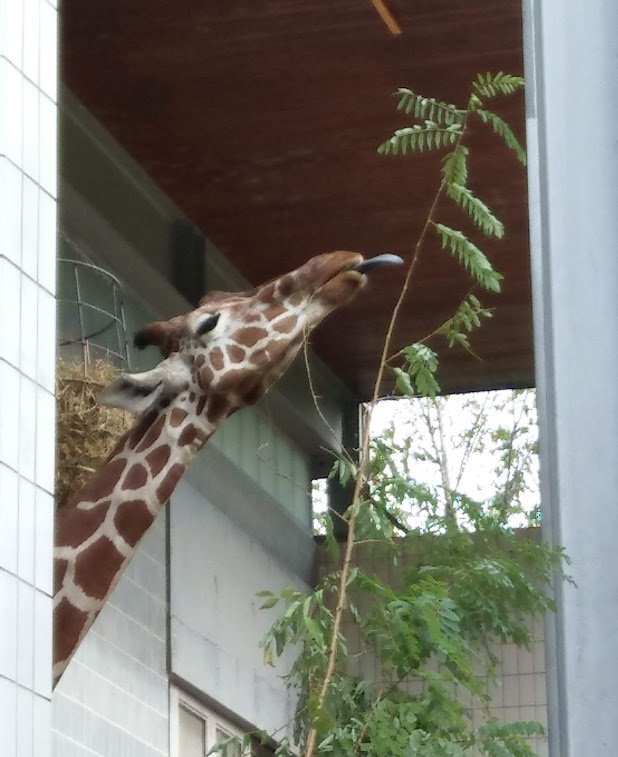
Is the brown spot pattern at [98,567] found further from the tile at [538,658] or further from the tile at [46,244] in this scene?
the tile at [538,658]

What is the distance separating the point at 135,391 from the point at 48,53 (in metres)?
2.38

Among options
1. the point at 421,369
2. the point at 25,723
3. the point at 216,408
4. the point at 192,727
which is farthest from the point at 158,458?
the point at 192,727

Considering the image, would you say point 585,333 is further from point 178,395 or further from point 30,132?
point 178,395

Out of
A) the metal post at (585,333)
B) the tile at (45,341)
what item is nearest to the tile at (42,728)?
the tile at (45,341)

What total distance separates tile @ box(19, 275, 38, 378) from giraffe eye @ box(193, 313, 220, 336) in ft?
9.31

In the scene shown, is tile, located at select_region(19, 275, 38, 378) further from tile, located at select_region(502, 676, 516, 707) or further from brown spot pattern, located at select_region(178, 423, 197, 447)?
Answer: tile, located at select_region(502, 676, 516, 707)

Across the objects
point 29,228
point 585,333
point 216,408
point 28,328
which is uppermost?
point 216,408

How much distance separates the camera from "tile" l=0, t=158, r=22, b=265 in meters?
5.10

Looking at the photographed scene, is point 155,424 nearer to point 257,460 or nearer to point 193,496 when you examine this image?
point 193,496

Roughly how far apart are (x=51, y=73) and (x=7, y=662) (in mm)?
1698

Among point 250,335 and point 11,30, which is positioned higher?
point 250,335

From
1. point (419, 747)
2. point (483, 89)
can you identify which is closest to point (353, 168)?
point (483, 89)

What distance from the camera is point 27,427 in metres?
5.09

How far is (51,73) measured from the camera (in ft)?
18.3
